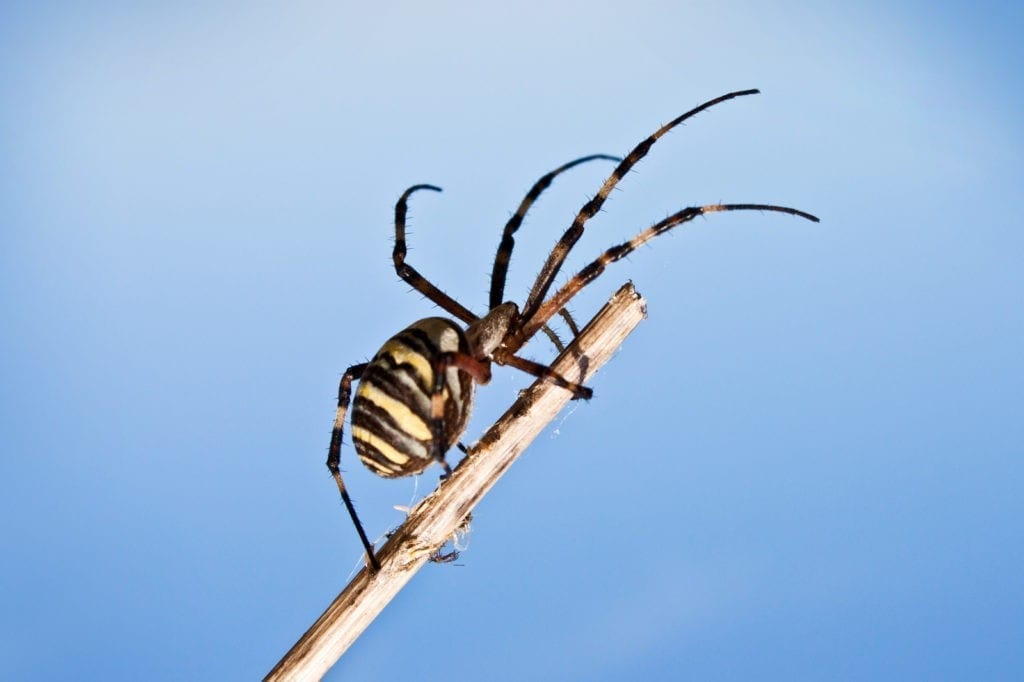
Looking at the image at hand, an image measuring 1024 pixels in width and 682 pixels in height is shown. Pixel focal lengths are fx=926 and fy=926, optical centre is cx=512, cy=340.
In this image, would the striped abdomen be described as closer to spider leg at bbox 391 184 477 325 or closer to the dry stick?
the dry stick

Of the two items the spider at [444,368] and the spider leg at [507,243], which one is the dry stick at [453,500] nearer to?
the spider at [444,368]

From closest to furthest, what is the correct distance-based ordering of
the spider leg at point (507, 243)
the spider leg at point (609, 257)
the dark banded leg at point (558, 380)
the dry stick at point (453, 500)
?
1. the dry stick at point (453, 500)
2. the dark banded leg at point (558, 380)
3. the spider leg at point (609, 257)
4. the spider leg at point (507, 243)

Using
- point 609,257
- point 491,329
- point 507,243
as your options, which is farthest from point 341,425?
point 609,257

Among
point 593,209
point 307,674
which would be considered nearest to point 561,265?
point 593,209

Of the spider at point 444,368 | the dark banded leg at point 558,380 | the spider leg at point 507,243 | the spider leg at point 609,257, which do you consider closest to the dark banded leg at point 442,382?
the spider at point 444,368

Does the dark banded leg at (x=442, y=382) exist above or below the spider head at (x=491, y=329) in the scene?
below

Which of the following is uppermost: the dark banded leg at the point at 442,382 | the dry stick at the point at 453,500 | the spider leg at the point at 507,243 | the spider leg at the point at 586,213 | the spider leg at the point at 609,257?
the spider leg at the point at 507,243

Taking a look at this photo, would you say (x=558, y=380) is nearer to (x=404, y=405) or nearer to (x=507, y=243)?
(x=404, y=405)
